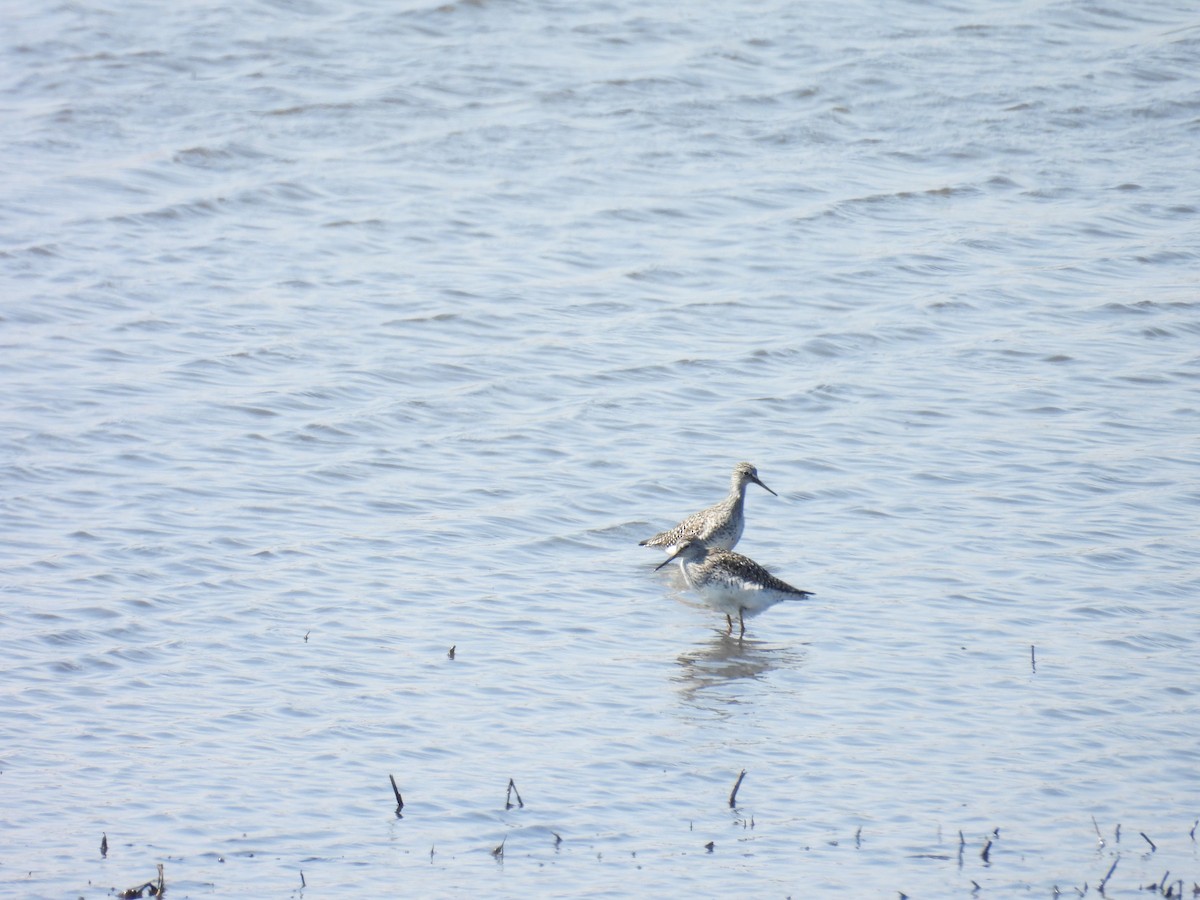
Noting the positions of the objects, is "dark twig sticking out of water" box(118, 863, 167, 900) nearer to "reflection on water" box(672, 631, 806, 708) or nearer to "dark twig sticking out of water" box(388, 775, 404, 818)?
"dark twig sticking out of water" box(388, 775, 404, 818)

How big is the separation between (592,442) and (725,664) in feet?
→ 11.3

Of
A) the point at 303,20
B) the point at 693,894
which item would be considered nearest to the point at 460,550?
the point at 693,894

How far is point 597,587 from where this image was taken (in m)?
9.92

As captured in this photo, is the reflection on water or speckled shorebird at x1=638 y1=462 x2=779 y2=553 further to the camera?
speckled shorebird at x1=638 y1=462 x2=779 y2=553

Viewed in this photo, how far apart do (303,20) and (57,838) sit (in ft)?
51.8

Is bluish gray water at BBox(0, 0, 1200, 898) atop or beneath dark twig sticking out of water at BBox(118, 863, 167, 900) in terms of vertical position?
beneath

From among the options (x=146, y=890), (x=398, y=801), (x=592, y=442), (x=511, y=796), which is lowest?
(x=592, y=442)

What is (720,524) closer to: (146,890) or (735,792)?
(735,792)

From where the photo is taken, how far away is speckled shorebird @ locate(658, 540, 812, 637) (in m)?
9.43

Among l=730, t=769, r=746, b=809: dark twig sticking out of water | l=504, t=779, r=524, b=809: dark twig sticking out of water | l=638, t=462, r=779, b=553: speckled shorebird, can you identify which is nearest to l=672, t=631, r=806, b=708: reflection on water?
l=638, t=462, r=779, b=553: speckled shorebird

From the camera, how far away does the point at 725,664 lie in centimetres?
895

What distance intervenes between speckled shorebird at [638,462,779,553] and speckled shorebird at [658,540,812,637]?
45cm

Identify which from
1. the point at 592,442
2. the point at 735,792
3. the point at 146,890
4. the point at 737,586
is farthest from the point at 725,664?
the point at 146,890

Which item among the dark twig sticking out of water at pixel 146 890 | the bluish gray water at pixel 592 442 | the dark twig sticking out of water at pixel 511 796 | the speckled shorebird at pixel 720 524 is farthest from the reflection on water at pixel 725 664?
the dark twig sticking out of water at pixel 146 890
